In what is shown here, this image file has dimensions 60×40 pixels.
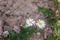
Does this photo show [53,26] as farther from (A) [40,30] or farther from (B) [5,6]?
(B) [5,6]

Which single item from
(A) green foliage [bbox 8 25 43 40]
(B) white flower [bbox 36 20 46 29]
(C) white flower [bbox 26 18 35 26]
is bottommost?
(A) green foliage [bbox 8 25 43 40]

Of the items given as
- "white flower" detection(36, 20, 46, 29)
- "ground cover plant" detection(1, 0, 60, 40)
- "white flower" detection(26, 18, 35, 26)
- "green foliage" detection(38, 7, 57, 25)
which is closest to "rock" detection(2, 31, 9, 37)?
"ground cover plant" detection(1, 0, 60, 40)

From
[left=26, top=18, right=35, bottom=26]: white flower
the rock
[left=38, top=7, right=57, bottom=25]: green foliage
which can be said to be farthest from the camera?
[left=38, top=7, right=57, bottom=25]: green foliage

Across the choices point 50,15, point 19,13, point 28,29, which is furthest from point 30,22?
point 50,15

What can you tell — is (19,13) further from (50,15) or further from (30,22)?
(50,15)

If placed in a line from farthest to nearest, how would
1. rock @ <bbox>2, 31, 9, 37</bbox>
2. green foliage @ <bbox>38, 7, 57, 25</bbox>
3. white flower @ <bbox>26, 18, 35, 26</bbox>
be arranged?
green foliage @ <bbox>38, 7, 57, 25</bbox>
white flower @ <bbox>26, 18, 35, 26</bbox>
rock @ <bbox>2, 31, 9, 37</bbox>

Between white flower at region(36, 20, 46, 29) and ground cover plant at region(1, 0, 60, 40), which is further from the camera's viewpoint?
white flower at region(36, 20, 46, 29)

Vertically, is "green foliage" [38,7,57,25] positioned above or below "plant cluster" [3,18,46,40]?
above

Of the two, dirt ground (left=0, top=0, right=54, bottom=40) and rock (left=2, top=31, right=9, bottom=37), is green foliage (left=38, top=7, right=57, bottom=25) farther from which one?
rock (left=2, top=31, right=9, bottom=37)
